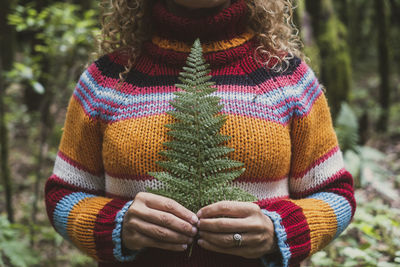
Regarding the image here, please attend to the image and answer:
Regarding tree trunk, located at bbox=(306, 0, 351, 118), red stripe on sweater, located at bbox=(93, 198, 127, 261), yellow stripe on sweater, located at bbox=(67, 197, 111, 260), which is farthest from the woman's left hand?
tree trunk, located at bbox=(306, 0, 351, 118)

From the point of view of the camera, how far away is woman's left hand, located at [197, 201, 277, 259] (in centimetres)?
116

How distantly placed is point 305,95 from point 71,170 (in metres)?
1.07

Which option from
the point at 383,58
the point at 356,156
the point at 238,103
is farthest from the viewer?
the point at 383,58

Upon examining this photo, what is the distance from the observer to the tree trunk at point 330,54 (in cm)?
486

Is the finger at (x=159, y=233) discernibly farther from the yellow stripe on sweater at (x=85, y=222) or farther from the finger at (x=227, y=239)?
the yellow stripe on sweater at (x=85, y=222)

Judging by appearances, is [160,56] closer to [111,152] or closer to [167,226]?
[111,152]

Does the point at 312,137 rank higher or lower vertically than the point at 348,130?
higher

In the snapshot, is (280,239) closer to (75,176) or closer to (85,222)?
(85,222)

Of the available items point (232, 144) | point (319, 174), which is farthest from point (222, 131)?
point (319, 174)

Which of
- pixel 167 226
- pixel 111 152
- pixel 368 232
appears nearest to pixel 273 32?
pixel 111 152

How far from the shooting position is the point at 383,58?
682cm

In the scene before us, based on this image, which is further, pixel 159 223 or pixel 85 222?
pixel 85 222

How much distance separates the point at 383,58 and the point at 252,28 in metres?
6.09

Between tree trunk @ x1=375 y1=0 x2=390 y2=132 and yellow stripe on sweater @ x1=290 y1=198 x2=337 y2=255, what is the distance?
6.24m
